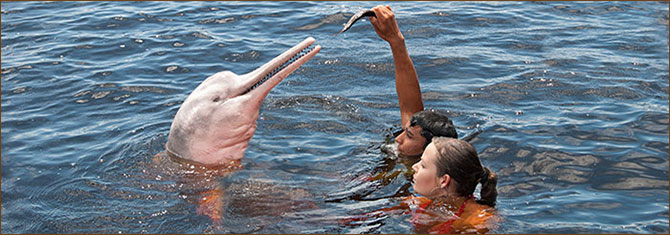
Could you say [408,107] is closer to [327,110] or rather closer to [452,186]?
[327,110]

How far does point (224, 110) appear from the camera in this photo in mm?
7098

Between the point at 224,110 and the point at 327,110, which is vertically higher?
the point at 224,110

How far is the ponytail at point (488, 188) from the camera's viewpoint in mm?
6141

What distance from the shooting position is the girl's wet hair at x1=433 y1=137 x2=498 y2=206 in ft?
19.4

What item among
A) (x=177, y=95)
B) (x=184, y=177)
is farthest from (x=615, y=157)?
(x=177, y=95)

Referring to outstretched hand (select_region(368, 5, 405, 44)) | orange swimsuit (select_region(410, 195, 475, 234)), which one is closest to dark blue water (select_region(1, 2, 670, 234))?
→ orange swimsuit (select_region(410, 195, 475, 234))

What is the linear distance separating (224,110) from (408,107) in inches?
79.4

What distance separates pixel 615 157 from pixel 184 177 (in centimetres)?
432

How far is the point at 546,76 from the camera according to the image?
10312 millimetres

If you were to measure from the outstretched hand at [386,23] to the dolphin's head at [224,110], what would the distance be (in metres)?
0.82

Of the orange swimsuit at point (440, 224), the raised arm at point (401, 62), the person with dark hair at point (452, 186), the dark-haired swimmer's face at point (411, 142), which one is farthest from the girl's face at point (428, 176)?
the raised arm at point (401, 62)

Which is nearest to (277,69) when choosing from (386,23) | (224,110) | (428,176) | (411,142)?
(224,110)

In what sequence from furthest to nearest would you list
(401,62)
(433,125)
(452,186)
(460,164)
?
(401,62) < (433,125) < (452,186) < (460,164)

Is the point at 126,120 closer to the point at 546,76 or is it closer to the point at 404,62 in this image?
the point at 404,62
